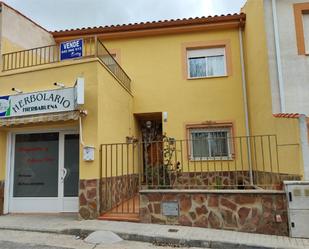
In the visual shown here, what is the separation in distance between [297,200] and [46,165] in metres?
9.08

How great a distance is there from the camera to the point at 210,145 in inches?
581

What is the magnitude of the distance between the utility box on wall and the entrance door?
7.46 metres

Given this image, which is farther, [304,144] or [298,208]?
[304,144]

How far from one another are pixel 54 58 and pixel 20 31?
192cm

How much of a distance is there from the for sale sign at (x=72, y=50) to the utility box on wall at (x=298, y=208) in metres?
8.66

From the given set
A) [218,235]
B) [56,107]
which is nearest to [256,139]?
[218,235]

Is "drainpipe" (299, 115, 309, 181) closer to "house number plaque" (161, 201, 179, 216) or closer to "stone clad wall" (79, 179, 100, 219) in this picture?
"house number plaque" (161, 201, 179, 216)

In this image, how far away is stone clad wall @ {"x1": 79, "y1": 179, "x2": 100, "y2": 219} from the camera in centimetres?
1019

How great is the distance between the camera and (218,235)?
28.2 feet

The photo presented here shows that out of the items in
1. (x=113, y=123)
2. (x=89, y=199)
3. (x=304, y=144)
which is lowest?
(x=89, y=199)

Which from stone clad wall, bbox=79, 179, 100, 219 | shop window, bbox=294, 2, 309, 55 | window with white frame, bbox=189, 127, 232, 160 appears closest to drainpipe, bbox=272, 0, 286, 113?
shop window, bbox=294, 2, 309, 55

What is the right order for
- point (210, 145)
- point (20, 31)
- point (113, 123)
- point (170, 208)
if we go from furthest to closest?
point (210, 145) < point (20, 31) < point (113, 123) < point (170, 208)

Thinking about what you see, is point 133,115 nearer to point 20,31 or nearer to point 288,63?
point 20,31

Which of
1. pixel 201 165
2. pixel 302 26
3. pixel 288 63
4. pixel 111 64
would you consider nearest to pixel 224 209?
pixel 201 165
